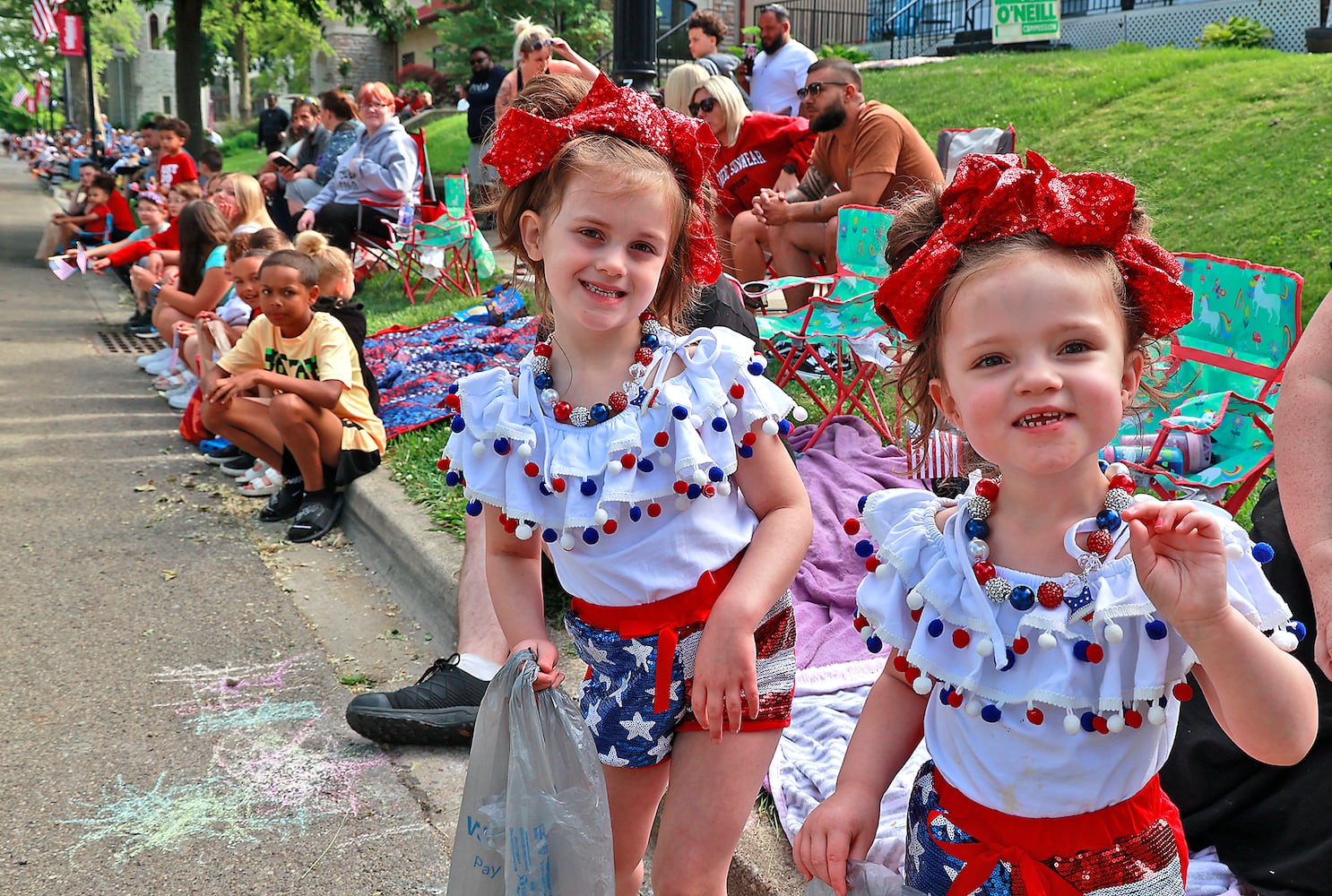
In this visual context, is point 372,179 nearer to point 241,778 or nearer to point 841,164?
point 841,164

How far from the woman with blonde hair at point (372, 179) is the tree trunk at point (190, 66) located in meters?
9.20

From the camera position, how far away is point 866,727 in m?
1.66

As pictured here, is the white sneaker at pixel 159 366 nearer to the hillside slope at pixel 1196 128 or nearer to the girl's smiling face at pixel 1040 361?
the hillside slope at pixel 1196 128

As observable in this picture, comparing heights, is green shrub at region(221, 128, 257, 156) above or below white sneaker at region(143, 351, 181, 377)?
above

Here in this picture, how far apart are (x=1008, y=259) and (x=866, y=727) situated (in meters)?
0.70

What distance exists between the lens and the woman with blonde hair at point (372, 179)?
383 inches

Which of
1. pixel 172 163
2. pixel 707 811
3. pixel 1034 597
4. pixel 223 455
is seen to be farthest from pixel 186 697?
pixel 172 163

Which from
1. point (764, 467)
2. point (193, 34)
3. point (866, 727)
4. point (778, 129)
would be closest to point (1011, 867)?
point (866, 727)

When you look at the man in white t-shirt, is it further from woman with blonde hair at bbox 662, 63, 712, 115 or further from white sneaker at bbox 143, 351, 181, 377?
white sneaker at bbox 143, 351, 181, 377

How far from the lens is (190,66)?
1861cm

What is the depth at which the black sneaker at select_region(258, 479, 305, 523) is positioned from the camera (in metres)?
5.37

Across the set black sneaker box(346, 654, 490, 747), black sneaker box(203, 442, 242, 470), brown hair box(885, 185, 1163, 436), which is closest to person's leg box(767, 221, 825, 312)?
black sneaker box(203, 442, 242, 470)

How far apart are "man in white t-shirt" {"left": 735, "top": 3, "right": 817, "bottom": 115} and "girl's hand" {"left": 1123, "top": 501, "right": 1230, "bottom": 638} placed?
8696 millimetres

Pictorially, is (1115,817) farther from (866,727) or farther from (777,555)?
(777,555)
